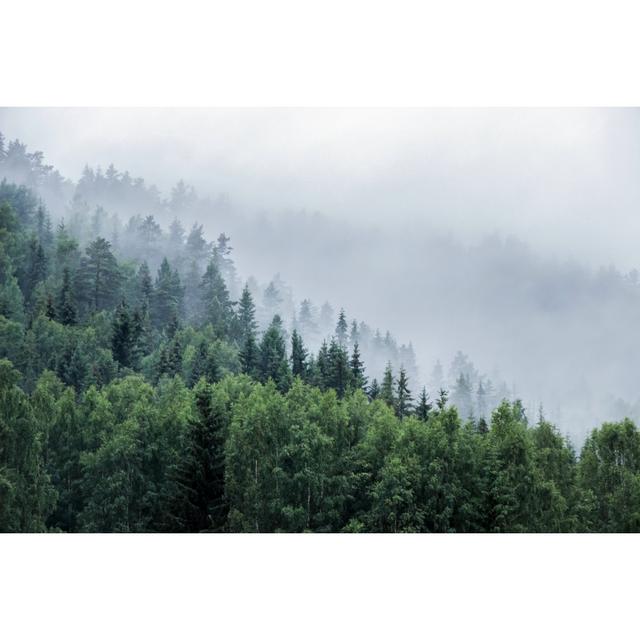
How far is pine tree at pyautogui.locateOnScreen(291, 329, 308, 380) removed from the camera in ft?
135

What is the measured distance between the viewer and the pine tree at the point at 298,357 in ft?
135

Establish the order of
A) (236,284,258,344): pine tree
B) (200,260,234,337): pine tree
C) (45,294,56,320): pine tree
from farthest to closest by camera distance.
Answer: (200,260,234,337): pine tree → (236,284,258,344): pine tree → (45,294,56,320): pine tree

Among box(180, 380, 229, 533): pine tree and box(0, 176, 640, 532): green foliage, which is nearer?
box(0, 176, 640, 532): green foliage

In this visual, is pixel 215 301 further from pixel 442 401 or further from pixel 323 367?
pixel 442 401

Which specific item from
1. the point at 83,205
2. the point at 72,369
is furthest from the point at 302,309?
the point at 83,205

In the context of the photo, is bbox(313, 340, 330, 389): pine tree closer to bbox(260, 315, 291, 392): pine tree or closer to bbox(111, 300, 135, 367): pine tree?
bbox(260, 315, 291, 392): pine tree

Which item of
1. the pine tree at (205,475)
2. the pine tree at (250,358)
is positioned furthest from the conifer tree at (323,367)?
the pine tree at (205,475)

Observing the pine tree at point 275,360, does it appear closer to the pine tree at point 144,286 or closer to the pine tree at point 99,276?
the pine tree at point 144,286

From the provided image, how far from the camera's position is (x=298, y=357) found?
138 ft

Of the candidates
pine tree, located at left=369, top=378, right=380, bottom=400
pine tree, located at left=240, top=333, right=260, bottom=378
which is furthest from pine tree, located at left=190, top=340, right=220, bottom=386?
pine tree, located at left=369, top=378, right=380, bottom=400

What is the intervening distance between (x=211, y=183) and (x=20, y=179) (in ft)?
37.3

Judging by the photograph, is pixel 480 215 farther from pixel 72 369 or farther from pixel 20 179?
pixel 20 179

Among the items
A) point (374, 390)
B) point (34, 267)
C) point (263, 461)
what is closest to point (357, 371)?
point (374, 390)

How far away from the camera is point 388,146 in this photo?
29.5 m
